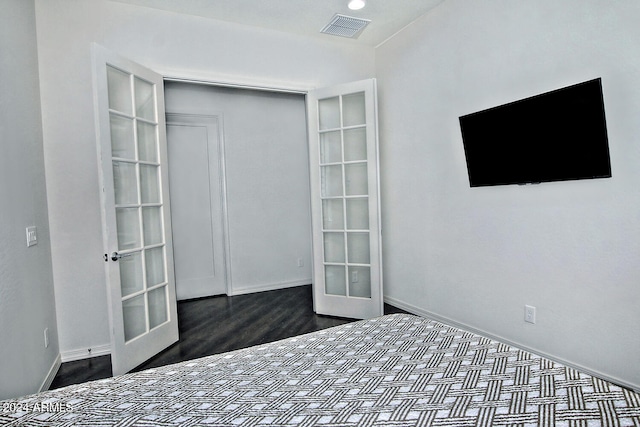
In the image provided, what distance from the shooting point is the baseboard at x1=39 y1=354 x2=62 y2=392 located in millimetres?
2400

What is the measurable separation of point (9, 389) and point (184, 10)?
9.58 ft

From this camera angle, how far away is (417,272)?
3.70 meters

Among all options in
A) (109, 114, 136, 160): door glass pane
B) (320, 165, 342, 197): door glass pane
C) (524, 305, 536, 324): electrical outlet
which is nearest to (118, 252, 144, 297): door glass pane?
(109, 114, 136, 160): door glass pane

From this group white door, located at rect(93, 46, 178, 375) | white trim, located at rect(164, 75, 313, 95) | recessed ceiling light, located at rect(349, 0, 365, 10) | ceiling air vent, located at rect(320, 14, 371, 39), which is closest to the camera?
white door, located at rect(93, 46, 178, 375)

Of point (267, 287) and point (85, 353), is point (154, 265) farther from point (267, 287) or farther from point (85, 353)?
point (267, 287)

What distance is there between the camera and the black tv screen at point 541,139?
2.15 metres

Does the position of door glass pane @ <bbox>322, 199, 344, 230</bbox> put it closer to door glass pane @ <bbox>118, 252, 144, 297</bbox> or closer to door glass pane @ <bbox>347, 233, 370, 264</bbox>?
door glass pane @ <bbox>347, 233, 370, 264</bbox>

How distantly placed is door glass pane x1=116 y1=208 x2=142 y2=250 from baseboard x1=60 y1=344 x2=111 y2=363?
35.3 inches

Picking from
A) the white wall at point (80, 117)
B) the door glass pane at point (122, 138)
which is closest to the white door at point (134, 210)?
the door glass pane at point (122, 138)

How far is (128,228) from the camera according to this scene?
2803mm

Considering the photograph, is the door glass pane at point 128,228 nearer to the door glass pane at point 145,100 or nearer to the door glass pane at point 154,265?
the door glass pane at point 154,265

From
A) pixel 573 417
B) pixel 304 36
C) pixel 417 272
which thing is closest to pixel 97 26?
pixel 304 36

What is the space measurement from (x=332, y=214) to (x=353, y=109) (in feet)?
3.49

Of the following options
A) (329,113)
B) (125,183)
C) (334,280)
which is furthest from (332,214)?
(125,183)
